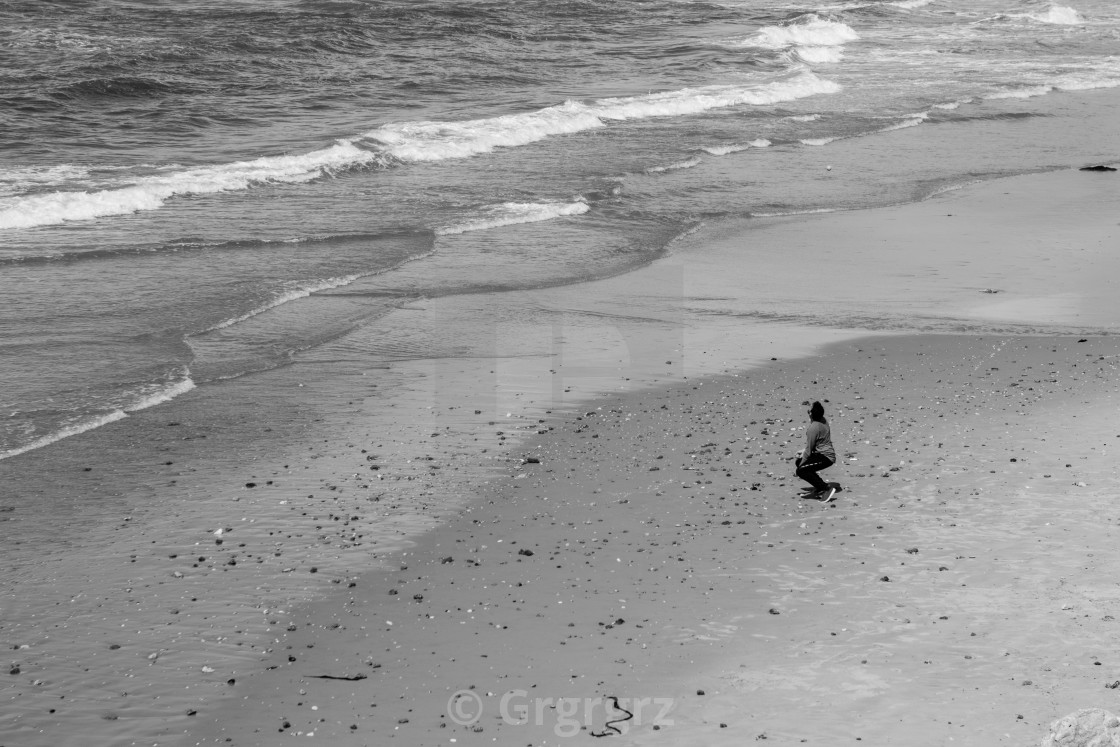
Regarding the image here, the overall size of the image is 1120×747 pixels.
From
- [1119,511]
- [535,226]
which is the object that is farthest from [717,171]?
[1119,511]

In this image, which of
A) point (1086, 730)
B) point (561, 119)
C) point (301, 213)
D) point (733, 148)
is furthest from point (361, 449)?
point (561, 119)

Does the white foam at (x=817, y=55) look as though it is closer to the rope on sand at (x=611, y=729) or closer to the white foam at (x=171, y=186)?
the white foam at (x=171, y=186)

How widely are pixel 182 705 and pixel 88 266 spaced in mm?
11357

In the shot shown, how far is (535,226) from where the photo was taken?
20.5 meters

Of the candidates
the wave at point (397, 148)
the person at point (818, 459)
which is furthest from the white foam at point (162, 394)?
the wave at point (397, 148)

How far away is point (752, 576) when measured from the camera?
9.45 m

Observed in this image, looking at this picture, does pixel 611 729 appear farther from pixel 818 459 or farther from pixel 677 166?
pixel 677 166

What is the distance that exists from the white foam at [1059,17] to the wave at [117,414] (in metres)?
50.1

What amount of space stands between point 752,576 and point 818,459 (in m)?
1.61

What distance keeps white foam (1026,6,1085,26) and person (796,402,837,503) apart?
49611 mm

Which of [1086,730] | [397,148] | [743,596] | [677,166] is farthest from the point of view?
[397,148]

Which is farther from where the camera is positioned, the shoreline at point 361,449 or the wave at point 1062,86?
the wave at point 1062,86
